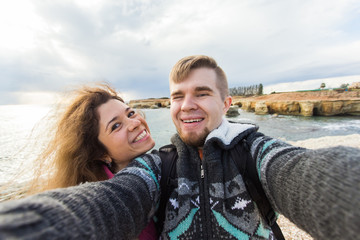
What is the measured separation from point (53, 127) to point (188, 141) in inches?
76.8

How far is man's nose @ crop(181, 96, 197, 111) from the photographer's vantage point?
1.81m

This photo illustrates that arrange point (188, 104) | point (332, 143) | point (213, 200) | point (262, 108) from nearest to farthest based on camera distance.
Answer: point (213, 200), point (188, 104), point (332, 143), point (262, 108)

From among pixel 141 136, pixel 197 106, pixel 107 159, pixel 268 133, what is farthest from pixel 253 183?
pixel 268 133

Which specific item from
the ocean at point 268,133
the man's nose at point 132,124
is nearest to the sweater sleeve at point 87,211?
the man's nose at point 132,124

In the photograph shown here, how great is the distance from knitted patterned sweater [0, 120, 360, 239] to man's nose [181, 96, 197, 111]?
0.45 metres

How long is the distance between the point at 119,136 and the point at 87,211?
1.15m

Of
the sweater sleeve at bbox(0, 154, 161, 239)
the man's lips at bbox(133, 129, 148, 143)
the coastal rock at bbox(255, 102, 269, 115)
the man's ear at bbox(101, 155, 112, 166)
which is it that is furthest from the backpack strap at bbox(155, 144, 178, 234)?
the coastal rock at bbox(255, 102, 269, 115)

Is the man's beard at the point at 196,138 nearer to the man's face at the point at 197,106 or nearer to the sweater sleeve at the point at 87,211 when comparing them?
the man's face at the point at 197,106

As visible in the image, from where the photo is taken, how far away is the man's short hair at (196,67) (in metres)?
1.95

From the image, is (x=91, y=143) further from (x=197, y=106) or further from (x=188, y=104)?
(x=197, y=106)

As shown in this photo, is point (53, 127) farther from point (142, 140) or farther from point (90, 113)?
point (142, 140)

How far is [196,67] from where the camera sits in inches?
77.7

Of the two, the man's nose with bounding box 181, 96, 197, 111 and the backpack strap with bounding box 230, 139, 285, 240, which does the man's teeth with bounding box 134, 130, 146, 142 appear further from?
the backpack strap with bounding box 230, 139, 285, 240

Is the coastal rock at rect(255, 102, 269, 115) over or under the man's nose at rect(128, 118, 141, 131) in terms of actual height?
under
